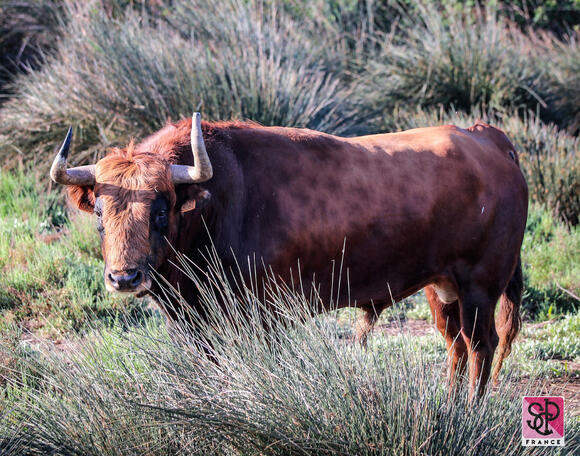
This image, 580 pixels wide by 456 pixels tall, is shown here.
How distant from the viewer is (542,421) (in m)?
3.34

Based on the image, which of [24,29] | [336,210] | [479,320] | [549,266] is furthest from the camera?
[24,29]

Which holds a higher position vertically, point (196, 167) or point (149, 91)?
point (196, 167)

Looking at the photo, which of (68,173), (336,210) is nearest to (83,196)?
(68,173)

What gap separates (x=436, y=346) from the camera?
5547mm

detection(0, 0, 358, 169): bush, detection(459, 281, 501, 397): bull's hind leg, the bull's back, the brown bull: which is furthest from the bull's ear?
detection(0, 0, 358, 169): bush

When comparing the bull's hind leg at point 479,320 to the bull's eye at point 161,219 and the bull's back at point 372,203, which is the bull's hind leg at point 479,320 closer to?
the bull's back at point 372,203

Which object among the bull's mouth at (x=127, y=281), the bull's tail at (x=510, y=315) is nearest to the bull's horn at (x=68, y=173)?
the bull's mouth at (x=127, y=281)

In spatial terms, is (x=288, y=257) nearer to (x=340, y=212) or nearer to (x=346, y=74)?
(x=340, y=212)

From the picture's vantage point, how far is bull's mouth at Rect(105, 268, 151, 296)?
3.66 m

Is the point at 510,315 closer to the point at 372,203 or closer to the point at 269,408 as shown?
the point at 372,203

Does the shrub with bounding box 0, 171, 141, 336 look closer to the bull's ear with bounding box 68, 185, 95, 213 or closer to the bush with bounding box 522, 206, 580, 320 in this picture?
the bull's ear with bounding box 68, 185, 95, 213

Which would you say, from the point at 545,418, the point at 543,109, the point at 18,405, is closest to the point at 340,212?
the point at 545,418

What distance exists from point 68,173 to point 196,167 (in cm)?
70

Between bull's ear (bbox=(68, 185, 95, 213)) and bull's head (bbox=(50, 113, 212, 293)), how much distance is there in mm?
40
